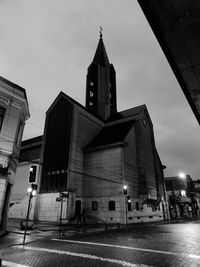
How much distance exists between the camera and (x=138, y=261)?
6.97 metres

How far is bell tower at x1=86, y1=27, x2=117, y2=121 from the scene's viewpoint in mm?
47375

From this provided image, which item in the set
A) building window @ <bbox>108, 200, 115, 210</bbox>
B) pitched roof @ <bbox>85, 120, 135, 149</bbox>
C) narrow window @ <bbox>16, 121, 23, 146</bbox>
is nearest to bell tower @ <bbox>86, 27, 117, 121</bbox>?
pitched roof @ <bbox>85, 120, 135, 149</bbox>

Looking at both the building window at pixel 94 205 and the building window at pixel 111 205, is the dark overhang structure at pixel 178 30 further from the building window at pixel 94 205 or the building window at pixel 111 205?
the building window at pixel 94 205

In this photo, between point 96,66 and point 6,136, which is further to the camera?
point 96,66

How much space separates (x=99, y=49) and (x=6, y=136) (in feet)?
176

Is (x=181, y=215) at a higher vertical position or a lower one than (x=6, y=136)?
lower

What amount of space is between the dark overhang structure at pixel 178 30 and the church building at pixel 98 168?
23.5 meters

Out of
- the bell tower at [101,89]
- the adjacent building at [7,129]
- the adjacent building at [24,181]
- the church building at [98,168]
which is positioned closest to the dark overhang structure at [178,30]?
the adjacent building at [7,129]

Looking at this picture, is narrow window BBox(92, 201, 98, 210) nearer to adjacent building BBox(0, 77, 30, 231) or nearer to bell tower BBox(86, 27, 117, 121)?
adjacent building BBox(0, 77, 30, 231)

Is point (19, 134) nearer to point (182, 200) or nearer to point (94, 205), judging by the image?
point (94, 205)

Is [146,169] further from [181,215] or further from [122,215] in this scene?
[181,215]

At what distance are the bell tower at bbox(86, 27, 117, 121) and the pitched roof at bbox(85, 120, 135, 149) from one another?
641cm

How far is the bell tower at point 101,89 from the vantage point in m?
47.4

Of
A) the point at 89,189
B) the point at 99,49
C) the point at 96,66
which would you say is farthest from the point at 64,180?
the point at 99,49
